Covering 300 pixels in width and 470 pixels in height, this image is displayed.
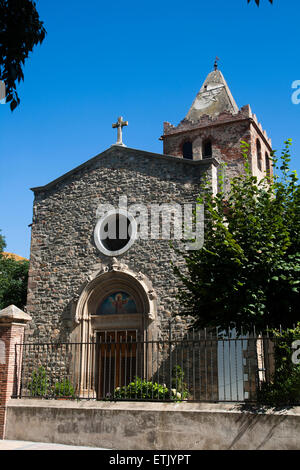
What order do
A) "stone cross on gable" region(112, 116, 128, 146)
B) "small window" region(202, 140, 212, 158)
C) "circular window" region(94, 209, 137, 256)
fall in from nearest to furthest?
"circular window" region(94, 209, 137, 256), "stone cross on gable" region(112, 116, 128, 146), "small window" region(202, 140, 212, 158)

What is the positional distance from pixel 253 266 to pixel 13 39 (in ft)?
21.2

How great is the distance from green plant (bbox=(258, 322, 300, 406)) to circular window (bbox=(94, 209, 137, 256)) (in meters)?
7.50

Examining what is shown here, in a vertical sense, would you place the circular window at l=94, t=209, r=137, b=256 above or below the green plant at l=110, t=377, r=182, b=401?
above

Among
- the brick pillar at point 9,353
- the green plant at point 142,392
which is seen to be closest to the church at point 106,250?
the green plant at point 142,392

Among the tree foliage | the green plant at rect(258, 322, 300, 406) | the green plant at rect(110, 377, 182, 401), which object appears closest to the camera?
the tree foliage

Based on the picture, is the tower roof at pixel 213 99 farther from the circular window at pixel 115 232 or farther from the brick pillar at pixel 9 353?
the brick pillar at pixel 9 353

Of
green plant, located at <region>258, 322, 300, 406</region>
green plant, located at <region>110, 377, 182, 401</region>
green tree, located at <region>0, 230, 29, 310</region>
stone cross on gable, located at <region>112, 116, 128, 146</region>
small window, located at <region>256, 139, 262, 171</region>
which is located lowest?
green plant, located at <region>110, 377, 182, 401</region>

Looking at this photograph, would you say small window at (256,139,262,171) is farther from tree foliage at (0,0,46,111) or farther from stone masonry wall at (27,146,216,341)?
tree foliage at (0,0,46,111)

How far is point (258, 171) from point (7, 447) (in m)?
18.3

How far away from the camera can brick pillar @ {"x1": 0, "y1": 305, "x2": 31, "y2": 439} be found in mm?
9234

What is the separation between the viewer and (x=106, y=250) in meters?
14.7

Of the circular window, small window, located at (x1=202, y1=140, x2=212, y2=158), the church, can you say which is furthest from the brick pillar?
small window, located at (x1=202, y1=140, x2=212, y2=158)
